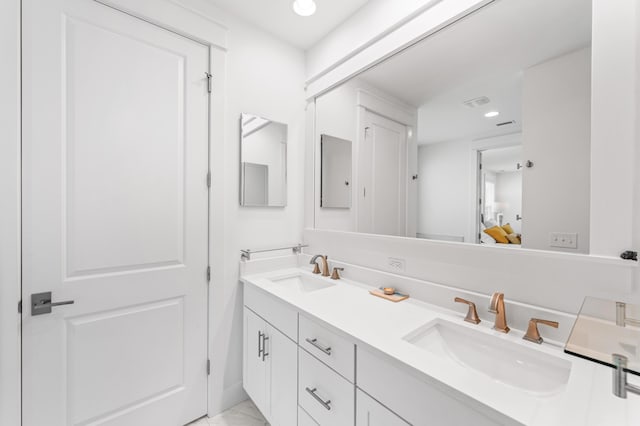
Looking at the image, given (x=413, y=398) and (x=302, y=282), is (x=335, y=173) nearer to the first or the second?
(x=302, y=282)

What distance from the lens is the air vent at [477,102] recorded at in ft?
3.81

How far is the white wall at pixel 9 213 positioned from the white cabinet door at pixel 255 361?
3.29 ft

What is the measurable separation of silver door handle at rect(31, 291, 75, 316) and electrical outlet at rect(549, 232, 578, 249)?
2.10m

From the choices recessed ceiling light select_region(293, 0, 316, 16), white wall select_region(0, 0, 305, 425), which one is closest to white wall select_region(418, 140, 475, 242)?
white wall select_region(0, 0, 305, 425)

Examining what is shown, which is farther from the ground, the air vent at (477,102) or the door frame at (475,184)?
the air vent at (477,102)

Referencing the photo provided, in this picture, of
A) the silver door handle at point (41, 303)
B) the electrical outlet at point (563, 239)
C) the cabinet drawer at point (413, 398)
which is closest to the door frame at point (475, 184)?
the electrical outlet at point (563, 239)

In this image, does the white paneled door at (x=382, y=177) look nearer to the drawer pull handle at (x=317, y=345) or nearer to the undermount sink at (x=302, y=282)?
the undermount sink at (x=302, y=282)

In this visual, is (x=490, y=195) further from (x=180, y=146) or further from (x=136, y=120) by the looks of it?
(x=136, y=120)

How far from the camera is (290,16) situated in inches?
69.2

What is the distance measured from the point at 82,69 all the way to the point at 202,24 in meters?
0.71

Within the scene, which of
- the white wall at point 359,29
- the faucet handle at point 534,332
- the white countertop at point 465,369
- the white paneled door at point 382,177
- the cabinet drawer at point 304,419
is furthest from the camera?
the white paneled door at point 382,177

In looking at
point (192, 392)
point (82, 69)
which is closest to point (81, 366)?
point (192, 392)

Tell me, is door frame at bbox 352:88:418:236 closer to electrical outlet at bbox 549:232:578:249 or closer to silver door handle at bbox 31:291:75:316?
electrical outlet at bbox 549:232:578:249

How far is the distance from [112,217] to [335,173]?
1.35 m
